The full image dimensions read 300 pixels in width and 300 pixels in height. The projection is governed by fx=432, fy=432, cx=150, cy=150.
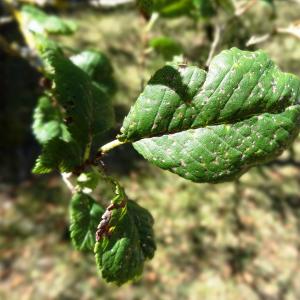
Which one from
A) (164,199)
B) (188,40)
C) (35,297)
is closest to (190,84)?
(35,297)

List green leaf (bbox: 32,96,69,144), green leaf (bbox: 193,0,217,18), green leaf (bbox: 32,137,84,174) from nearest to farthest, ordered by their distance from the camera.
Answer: green leaf (bbox: 32,137,84,174)
green leaf (bbox: 32,96,69,144)
green leaf (bbox: 193,0,217,18)

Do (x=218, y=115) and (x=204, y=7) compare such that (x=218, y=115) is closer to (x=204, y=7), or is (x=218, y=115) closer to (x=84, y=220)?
(x=84, y=220)

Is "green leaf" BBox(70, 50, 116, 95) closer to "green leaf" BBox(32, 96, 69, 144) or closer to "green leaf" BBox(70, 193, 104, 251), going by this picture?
"green leaf" BBox(32, 96, 69, 144)

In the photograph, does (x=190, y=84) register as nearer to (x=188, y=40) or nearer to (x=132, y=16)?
(x=188, y=40)

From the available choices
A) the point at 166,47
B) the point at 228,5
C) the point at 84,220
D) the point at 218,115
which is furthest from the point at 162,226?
the point at 218,115

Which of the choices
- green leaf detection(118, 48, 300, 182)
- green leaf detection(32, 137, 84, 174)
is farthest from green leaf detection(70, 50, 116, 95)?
green leaf detection(118, 48, 300, 182)

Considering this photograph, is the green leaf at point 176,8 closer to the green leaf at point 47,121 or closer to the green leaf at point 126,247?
the green leaf at point 47,121
